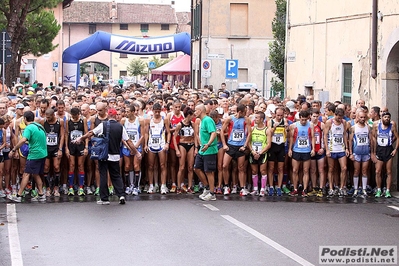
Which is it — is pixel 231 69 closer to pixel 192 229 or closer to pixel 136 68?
pixel 192 229

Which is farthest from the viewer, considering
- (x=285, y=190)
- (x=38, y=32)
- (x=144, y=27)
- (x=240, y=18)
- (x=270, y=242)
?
(x=144, y=27)

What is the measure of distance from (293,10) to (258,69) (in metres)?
25.6

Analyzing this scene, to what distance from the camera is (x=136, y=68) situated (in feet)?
354

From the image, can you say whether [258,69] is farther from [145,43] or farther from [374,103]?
[374,103]

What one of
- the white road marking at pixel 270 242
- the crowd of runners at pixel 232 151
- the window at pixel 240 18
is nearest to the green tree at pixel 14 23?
the window at pixel 240 18

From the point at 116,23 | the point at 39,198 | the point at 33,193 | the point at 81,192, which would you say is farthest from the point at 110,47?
the point at 116,23

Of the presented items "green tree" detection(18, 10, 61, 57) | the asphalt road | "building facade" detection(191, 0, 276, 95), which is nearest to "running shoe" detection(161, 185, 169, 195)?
the asphalt road

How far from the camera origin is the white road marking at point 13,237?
35.2 feet

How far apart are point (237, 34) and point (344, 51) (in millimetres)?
29544

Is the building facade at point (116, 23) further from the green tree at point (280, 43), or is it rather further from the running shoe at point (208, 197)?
the running shoe at point (208, 197)

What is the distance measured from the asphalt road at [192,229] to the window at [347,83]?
589 cm

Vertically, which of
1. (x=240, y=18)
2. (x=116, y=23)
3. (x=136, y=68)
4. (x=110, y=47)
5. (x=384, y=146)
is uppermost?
(x=116, y=23)

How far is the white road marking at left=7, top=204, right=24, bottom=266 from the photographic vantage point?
35.2 feet

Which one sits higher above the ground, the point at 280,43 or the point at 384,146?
the point at 280,43
